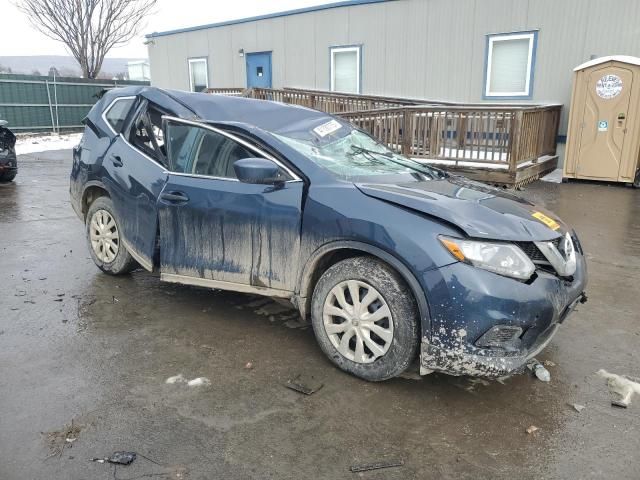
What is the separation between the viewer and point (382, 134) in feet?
36.3

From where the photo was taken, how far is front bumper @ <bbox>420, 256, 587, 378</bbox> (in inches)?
112

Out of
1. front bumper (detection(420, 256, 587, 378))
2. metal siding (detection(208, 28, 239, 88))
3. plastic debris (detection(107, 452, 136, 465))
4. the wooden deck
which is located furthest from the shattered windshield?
metal siding (detection(208, 28, 239, 88))

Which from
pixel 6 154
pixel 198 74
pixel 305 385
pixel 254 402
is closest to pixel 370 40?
pixel 198 74

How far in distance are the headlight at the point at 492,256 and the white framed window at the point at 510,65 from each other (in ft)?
34.4

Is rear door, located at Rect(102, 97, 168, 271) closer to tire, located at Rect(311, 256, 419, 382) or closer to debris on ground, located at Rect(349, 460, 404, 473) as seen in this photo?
tire, located at Rect(311, 256, 419, 382)

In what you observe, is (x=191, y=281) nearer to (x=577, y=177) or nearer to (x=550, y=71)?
(x=577, y=177)

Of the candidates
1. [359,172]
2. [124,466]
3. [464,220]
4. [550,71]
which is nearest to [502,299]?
[464,220]

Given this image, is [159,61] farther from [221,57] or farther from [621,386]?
[621,386]

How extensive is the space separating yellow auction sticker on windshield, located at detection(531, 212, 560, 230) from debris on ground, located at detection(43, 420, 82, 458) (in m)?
2.90

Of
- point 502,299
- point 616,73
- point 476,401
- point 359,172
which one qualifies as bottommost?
point 476,401

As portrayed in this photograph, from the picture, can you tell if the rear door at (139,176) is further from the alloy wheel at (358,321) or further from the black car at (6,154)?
the black car at (6,154)

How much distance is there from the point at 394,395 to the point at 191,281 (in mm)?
1768

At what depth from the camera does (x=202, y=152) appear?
3.99 meters

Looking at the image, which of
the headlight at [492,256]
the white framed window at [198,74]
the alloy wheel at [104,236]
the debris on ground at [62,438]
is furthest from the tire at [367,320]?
the white framed window at [198,74]
